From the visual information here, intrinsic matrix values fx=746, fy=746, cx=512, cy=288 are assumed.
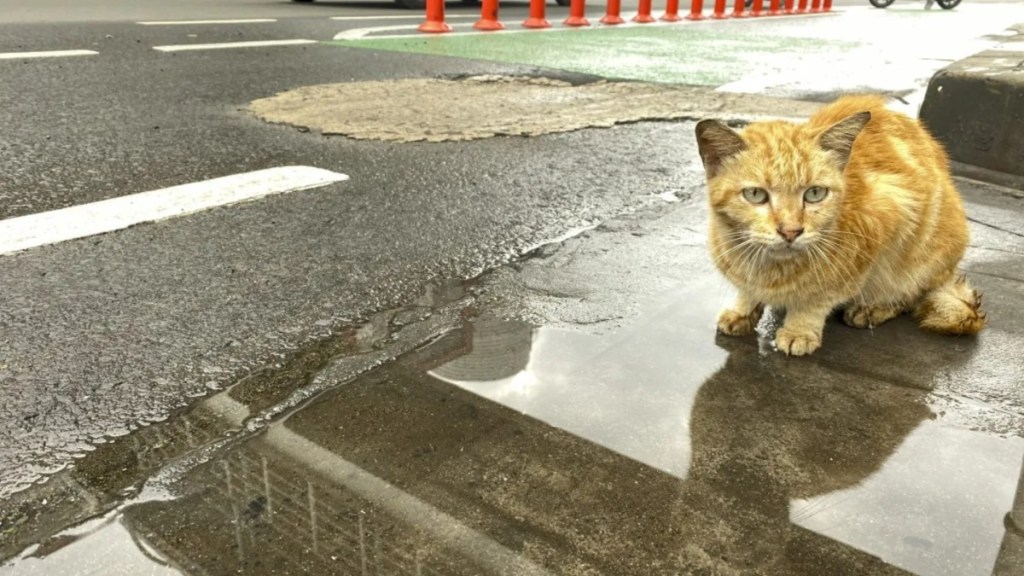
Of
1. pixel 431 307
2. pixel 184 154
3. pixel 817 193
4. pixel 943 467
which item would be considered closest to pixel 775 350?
pixel 817 193

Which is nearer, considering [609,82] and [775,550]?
[775,550]

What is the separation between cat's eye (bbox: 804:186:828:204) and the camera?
7.75ft

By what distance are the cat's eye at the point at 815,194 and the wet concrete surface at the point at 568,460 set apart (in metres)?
0.52

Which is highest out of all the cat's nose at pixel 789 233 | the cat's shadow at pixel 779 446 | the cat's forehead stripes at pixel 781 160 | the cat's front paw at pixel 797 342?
the cat's forehead stripes at pixel 781 160

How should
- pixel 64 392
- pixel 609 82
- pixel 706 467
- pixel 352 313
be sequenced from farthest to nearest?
1. pixel 609 82
2. pixel 352 313
3. pixel 64 392
4. pixel 706 467

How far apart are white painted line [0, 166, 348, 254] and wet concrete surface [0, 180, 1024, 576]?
1.41 m

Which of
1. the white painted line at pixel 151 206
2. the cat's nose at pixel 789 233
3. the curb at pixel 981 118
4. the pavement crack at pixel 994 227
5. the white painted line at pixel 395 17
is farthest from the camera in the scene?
the white painted line at pixel 395 17

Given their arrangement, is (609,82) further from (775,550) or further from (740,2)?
(740,2)

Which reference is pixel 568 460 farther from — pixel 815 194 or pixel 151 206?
pixel 151 206

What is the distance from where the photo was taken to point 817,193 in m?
2.37

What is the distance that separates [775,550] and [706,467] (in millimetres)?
303

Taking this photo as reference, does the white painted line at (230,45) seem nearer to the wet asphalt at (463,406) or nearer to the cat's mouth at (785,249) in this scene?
the wet asphalt at (463,406)

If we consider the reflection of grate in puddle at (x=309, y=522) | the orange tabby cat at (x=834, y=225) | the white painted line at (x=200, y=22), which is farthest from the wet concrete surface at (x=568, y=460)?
the white painted line at (x=200, y=22)

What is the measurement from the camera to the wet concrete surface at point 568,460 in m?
1.57
